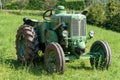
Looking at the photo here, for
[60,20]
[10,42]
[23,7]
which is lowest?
[23,7]

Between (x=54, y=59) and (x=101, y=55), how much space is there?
4.59ft

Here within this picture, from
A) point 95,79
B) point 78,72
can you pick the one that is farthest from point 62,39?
point 95,79

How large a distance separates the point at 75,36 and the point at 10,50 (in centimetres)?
363

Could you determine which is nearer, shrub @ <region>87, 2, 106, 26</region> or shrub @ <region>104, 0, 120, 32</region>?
shrub @ <region>104, 0, 120, 32</region>

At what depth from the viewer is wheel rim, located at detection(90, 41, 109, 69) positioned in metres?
9.59

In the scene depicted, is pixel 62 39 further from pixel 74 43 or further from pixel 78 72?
pixel 78 72

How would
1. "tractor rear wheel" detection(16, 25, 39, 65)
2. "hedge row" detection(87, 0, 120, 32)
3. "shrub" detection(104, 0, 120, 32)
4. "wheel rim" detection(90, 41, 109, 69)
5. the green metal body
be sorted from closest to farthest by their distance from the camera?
the green metal body, "wheel rim" detection(90, 41, 109, 69), "tractor rear wheel" detection(16, 25, 39, 65), "shrub" detection(104, 0, 120, 32), "hedge row" detection(87, 0, 120, 32)

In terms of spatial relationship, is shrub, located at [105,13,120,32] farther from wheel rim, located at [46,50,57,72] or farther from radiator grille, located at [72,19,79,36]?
wheel rim, located at [46,50,57,72]

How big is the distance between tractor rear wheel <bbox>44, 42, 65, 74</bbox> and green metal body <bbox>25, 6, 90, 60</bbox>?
41 cm

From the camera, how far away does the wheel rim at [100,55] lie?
9594 millimetres

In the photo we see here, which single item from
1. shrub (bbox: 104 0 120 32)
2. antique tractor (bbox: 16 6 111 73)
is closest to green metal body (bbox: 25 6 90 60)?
antique tractor (bbox: 16 6 111 73)

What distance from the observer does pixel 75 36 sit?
9.54 metres

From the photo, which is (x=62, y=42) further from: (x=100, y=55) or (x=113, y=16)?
(x=113, y=16)

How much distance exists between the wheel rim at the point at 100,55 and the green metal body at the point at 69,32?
1.64ft
